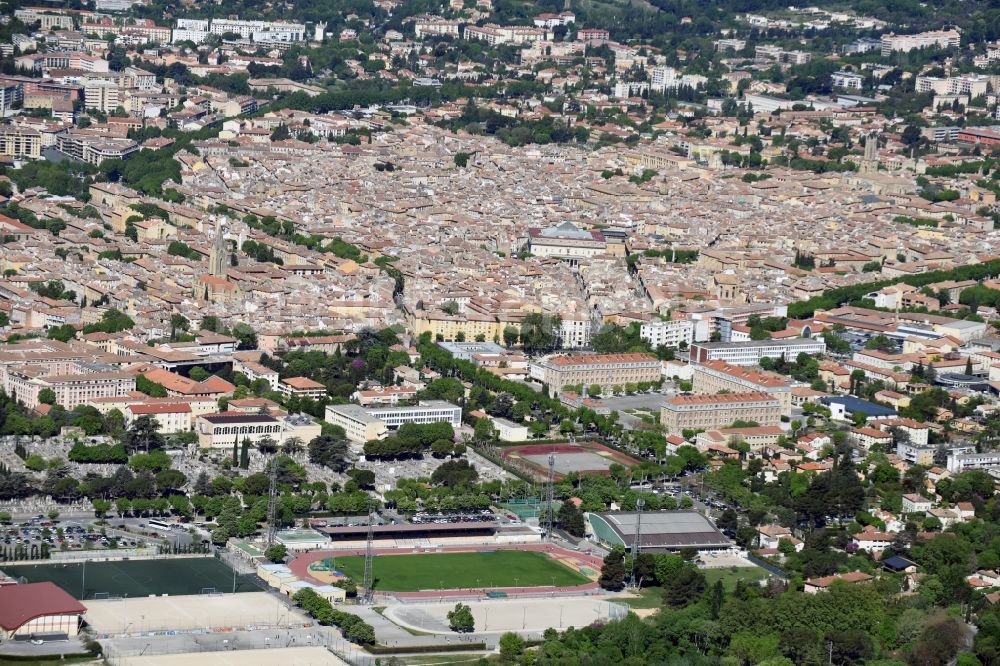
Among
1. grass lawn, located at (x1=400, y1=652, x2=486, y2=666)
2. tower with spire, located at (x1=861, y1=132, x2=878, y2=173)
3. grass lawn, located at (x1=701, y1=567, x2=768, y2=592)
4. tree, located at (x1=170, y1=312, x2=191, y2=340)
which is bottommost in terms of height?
grass lawn, located at (x1=400, y1=652, x2=486, y2=666)

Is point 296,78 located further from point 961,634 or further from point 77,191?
point 961,634

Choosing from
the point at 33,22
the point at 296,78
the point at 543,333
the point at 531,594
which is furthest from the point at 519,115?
the point at 531,594

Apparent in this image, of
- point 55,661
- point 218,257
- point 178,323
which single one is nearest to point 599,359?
point 178,323

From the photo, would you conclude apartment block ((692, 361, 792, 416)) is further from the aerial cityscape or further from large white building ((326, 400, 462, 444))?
large white building ((326, 400, 462, 444))

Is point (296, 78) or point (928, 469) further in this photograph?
point (296, 78)

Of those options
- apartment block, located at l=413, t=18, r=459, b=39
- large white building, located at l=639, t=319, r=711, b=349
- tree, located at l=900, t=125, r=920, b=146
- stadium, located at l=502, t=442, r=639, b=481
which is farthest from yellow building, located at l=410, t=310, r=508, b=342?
apartment block, located at l=413, t=18, r=459, b=39

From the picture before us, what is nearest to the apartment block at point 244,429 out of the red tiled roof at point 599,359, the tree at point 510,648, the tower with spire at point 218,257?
the red tiled roof at point 599,359

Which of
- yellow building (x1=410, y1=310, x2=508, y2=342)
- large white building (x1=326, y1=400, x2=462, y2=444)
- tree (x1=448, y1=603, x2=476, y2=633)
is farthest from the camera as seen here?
yellow building (x1=410, y1=310, x2=508, y2=342)
